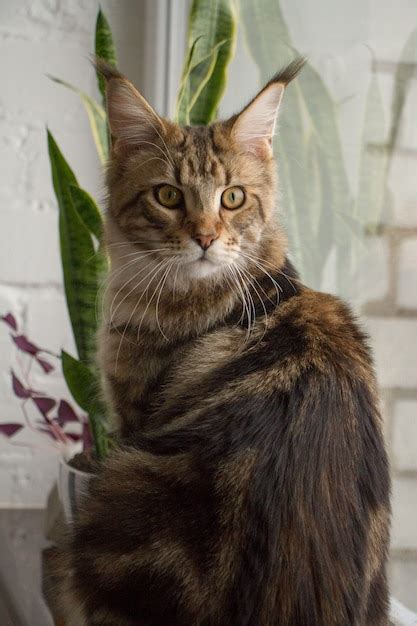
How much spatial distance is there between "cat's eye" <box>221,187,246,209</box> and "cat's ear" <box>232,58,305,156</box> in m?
0.06

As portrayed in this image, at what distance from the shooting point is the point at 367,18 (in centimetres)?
90

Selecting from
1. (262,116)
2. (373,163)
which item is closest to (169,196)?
(262,116)

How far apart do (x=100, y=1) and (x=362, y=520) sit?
1.16 metres

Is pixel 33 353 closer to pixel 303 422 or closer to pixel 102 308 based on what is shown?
pixel 102 308

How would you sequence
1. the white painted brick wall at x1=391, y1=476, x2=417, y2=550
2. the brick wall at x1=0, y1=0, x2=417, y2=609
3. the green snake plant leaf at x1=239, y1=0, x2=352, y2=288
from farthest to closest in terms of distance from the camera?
the brick wall at x1=0, y1=0, x2=417, y2=609 → the green snake plant leaf at x1=239, y1=0, x2=352, y2=288 → the white painted brick wall at x1=391, y1=476, x2=417, y2=550

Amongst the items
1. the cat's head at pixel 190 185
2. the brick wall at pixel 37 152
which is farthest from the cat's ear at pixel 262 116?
the brick wall at pixel 37 152

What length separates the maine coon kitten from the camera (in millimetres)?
631

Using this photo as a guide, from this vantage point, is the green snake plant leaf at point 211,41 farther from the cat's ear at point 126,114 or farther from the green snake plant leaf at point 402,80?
the green snake plant leaf at point 402,80

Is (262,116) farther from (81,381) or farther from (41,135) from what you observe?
(41,135)

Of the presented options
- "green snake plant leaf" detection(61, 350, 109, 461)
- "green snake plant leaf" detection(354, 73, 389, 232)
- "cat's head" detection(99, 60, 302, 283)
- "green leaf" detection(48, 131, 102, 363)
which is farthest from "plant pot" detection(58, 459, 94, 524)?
"green snake plant leaf" detection(354, 73, 389, 232)

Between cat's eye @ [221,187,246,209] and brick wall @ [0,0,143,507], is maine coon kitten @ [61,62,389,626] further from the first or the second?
brick wall @ [0,0,143,507]

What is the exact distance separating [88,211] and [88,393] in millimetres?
268

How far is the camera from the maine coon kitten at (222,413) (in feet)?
2.07

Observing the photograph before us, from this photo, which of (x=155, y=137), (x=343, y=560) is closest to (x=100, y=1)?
(x=155, y=137)
